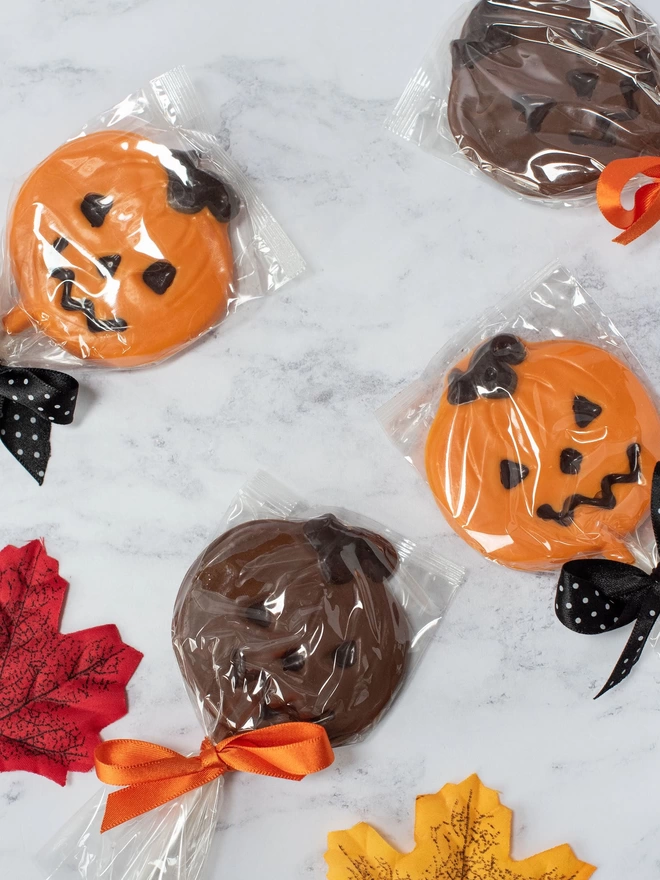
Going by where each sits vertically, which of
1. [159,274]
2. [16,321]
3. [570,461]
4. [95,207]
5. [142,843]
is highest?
[95,207]

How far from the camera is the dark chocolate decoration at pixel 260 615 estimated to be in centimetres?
176

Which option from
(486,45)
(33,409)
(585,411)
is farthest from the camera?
(33,409)

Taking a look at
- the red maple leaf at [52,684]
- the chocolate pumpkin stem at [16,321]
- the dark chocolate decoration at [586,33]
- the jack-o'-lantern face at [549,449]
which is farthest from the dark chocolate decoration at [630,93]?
the red maple leaf at [52,684]

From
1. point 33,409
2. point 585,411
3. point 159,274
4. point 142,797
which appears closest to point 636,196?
point 585,411

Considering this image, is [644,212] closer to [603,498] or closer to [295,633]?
[603,498]

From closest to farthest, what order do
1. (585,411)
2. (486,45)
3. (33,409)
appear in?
(585,411) < (486,45) < (33,409)

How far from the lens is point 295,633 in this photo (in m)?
1.75

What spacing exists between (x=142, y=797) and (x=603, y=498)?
1173 millimetres

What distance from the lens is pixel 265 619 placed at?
176cm

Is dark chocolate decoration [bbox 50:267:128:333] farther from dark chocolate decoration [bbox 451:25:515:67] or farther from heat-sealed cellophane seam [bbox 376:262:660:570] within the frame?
dark chocolate decoration [bbox 451:25:515:67]

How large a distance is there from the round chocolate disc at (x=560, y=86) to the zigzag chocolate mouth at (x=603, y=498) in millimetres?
623

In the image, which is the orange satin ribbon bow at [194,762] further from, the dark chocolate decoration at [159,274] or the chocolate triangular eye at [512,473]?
the dark chocolate decoration at [159,274]

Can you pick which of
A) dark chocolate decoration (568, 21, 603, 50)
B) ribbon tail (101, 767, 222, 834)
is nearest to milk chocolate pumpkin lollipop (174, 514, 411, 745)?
ribbon tail (101, 767, 222, 834)

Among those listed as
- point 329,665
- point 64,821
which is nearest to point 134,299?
point 329,665
